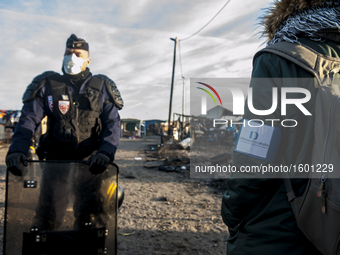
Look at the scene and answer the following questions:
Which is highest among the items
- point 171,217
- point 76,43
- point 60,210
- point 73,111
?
point 76,43

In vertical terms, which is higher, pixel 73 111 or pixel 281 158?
pixel 73 111

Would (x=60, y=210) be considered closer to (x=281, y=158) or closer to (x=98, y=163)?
(x=98, y=163)

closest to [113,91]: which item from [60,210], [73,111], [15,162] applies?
[73,111]

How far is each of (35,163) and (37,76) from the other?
100 cm

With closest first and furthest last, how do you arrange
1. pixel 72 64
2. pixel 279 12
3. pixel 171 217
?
pixel 279 12 → pixel 72 64 → pixel 171 217

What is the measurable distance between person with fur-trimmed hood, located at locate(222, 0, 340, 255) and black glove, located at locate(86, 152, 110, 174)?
1263 mm

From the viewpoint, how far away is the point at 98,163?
7.24ft

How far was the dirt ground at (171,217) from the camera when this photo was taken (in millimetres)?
3216

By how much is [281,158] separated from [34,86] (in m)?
2.39

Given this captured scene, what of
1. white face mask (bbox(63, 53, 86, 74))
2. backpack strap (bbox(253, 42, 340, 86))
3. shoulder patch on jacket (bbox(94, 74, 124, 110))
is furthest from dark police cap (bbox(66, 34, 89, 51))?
backpack strap (bbox(253, 42, 340, 86))

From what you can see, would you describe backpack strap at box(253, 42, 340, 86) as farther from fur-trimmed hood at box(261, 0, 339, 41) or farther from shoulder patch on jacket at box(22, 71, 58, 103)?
shoulder patch on jacket at box(22, 71, 58, 103)

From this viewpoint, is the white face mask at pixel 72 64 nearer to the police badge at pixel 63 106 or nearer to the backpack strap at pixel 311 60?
the police badge at pixel 63 106

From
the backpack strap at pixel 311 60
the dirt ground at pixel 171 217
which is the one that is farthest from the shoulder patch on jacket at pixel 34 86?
the backpack strap at pixel 311 60

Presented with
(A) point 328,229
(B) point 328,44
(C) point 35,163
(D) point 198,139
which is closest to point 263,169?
(A) point 328,229
